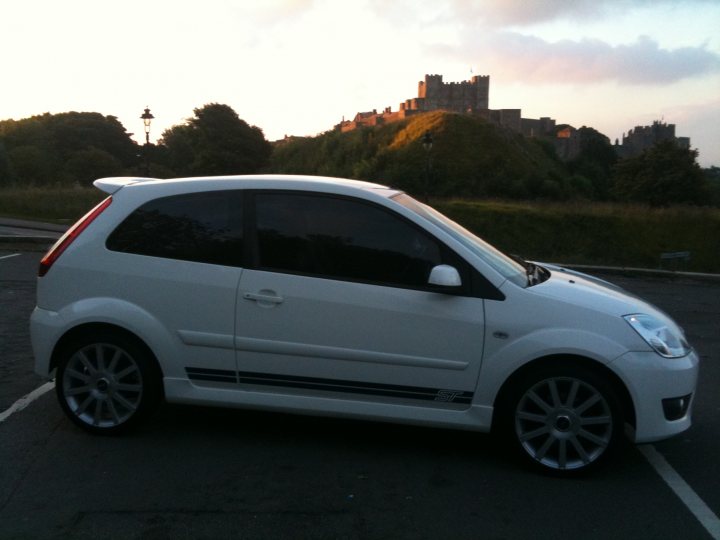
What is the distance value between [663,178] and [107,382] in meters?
57.5

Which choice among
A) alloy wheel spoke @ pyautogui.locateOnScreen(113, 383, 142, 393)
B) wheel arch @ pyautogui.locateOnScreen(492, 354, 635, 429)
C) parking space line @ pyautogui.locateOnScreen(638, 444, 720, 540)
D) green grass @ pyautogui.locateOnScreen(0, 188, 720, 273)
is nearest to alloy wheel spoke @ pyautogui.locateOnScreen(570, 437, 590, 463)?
wheel arch @ pyautogui.locateOnScreen(492, 354, 635, 429)

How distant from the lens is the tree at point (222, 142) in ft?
204

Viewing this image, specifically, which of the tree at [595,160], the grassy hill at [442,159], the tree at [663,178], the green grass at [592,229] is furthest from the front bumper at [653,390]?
the tree at [595,160]

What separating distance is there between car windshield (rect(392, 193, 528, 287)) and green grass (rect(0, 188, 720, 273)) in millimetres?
19948

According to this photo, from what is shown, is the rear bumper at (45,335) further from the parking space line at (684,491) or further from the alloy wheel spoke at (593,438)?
the parking space line at (684,491)

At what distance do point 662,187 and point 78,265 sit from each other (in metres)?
57.3

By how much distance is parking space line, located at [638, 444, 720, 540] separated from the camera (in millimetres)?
3889

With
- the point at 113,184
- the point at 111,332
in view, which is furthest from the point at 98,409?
the point at 113,184

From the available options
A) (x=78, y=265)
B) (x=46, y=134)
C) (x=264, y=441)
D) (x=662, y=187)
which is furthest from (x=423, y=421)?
(x=46, y=134)

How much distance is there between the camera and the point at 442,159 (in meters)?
69.3

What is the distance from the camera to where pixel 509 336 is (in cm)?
444

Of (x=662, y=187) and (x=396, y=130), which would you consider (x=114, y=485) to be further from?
(x=396, y=130)

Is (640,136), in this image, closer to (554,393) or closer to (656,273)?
(656,273)

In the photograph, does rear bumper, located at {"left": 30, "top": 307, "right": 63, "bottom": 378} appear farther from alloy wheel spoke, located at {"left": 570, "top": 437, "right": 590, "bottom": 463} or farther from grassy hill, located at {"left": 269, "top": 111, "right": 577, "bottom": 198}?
grassy hill, located at {"left": 269, "top": 111, "right": 577, "bottom": 198}
